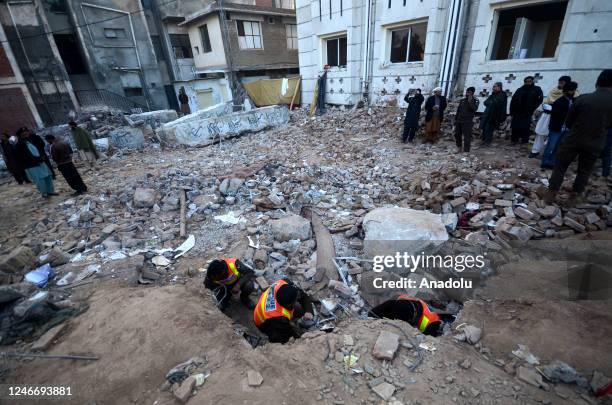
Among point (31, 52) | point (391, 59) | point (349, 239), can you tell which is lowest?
point (349, 239)

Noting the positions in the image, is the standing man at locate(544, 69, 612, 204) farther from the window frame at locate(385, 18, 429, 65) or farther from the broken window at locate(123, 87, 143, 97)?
the broken window at locate(123, 87, 143, 97)

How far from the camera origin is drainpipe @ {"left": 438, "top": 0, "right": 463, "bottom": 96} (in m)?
7.75

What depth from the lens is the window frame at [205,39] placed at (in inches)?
691

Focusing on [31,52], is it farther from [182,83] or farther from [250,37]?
[250,37]

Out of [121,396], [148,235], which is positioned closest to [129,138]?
[148,235]

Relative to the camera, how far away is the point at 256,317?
3.06 meters

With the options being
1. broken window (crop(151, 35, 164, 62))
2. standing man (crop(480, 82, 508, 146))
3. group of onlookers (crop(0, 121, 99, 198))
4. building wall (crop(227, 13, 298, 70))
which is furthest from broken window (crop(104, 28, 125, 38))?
standing man (crop(480, 82, 508, 146))

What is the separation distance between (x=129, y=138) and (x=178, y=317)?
34.0 ft

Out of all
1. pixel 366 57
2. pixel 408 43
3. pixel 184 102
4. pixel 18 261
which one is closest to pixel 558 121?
pixel 408 43

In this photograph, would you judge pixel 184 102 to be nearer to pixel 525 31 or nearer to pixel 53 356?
pixel 525 31

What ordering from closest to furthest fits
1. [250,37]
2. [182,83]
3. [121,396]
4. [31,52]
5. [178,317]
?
[121,396]
[178,317]
[31,52]
[250,37]
[182,83]

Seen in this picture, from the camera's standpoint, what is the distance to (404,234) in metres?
4.01

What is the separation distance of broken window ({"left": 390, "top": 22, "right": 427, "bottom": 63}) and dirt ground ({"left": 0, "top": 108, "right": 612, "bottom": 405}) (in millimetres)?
8217

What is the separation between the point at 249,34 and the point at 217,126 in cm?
978
